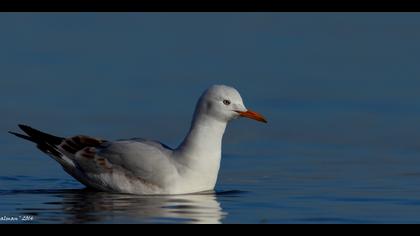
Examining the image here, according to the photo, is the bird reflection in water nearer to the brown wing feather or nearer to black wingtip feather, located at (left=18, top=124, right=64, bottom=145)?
the brown wing feather

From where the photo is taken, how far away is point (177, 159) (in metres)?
18.8

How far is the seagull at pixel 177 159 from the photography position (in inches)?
734

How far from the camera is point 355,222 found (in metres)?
16.5

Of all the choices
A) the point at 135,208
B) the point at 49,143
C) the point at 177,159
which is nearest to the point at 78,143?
the point at 49,143

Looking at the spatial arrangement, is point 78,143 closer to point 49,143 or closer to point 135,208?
point 49,143

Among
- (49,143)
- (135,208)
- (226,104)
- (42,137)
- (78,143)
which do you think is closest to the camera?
(135,208)

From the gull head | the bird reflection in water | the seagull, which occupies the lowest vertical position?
the bird reflection in water

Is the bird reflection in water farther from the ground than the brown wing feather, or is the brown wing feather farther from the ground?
the brown wing feather

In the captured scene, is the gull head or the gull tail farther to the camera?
the gull tail

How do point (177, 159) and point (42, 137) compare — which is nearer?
point (177, 159)

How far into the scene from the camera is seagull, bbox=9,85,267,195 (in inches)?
734

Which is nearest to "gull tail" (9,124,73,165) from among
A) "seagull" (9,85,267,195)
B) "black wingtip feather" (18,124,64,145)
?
"black wingtip feather" (18,124,64,145)

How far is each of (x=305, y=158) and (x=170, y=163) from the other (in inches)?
147
